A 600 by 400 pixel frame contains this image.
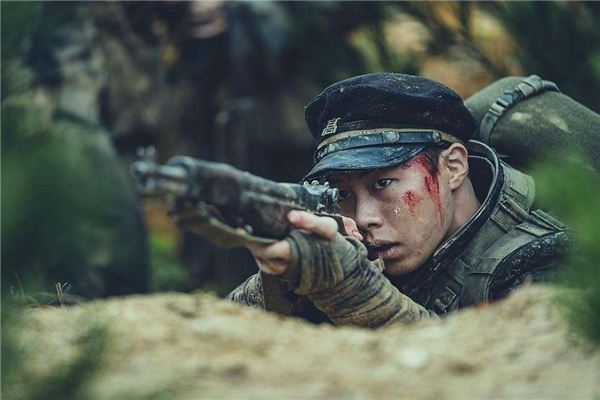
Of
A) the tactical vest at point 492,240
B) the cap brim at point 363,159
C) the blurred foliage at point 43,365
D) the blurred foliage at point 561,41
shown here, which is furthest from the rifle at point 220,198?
the blurred foliage at point 561,41

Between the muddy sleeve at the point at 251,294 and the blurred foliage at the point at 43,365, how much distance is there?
5.85 feet

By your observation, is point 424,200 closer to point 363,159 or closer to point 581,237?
point 363,159

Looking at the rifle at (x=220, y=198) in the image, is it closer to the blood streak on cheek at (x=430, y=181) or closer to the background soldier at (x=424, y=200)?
the background soldier at (x=424, y=200)

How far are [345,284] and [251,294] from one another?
2.59ft

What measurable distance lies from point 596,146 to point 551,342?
2.36 m

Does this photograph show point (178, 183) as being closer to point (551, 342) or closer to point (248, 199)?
point (248, 199)

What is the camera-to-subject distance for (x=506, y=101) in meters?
4.99

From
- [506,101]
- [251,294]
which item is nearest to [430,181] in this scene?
[506,101]

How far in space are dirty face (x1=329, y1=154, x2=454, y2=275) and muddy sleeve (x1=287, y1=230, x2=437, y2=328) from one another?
59cm

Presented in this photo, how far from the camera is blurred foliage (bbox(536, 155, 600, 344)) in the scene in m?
2.35

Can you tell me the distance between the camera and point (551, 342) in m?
2.58

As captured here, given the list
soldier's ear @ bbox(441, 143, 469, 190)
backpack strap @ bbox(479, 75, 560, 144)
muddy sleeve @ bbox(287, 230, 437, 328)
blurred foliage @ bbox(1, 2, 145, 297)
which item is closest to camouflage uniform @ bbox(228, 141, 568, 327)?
muddy sleeve @ bbox(287, 230, 437, 328)

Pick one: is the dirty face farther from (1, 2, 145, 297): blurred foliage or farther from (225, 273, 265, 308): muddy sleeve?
(1, 2, 145, 297): blurred foliage

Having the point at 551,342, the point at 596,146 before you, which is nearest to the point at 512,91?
the point at 596,146
